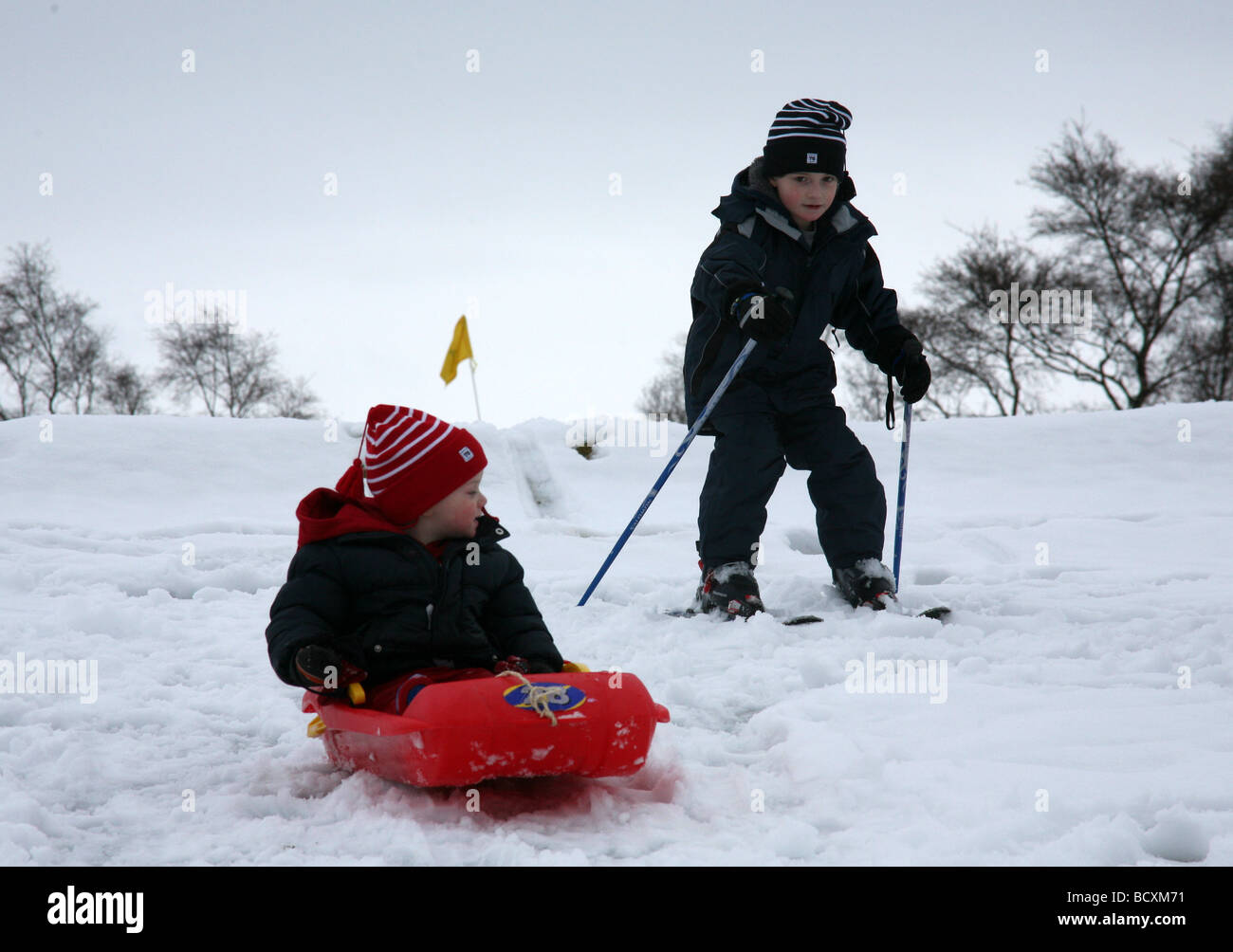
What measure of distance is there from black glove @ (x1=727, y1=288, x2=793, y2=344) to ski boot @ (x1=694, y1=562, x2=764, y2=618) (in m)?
0.96

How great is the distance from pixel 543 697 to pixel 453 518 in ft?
2.51

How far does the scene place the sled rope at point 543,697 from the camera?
2.35 metres

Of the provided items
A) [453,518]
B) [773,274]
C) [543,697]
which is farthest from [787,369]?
[543,697]

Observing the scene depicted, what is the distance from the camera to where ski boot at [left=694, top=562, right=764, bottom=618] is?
4434 mm

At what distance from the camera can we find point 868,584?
4.57m

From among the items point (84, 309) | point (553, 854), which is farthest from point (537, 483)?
point (84, 309)

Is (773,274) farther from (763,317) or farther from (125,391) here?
(125,391)

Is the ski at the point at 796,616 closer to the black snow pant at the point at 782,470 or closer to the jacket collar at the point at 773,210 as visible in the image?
the black snow pant at the point at 782,470

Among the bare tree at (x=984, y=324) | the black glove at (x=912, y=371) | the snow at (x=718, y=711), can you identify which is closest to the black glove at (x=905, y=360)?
the black glove at (x=912, y=371)

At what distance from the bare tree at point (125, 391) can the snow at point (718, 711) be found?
26325 millimetres

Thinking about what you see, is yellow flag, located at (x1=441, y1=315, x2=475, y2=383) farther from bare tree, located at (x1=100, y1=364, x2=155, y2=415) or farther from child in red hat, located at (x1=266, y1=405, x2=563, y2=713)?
bare tree, located at (x1=100, y1=364, x2=155, y2=415)

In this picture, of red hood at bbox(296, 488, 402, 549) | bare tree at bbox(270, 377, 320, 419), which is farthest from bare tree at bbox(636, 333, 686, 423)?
red hood at bbox(296, 488, 402, 549)
